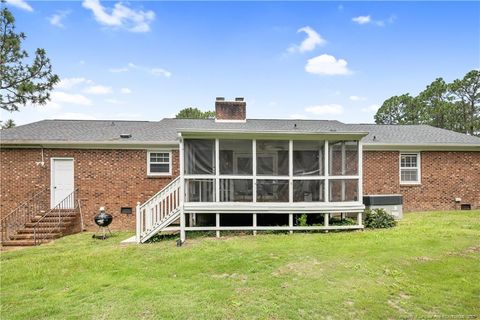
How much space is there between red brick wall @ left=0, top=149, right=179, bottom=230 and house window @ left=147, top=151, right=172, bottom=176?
21cm

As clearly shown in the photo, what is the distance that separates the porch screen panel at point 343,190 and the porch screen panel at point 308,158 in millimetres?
650

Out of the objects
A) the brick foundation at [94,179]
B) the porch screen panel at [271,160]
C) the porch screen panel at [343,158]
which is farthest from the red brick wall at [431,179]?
the brick foundation at [94,179]

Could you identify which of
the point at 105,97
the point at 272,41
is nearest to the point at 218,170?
the point at 272,41

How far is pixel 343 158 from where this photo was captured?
9.37m

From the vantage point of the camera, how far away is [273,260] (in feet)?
20.0

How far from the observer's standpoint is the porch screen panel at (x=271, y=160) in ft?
28.9

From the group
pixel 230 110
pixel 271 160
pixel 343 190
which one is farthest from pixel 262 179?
pixel 230 110

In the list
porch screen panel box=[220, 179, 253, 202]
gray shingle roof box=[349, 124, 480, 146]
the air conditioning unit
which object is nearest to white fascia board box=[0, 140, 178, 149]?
porch screen panel box=[220, 179, 253, 202]

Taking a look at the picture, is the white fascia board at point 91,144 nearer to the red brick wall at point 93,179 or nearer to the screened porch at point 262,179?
the red brick wall at point 93,179

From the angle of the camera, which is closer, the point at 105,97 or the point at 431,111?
the point at 105,97

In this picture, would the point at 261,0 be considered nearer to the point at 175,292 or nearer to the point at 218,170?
the point at 218,170

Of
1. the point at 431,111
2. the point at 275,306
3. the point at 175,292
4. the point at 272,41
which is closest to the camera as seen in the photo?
the point at 275,306

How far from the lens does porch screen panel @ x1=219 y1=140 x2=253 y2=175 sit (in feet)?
28.7

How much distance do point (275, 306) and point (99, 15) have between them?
1424cm
